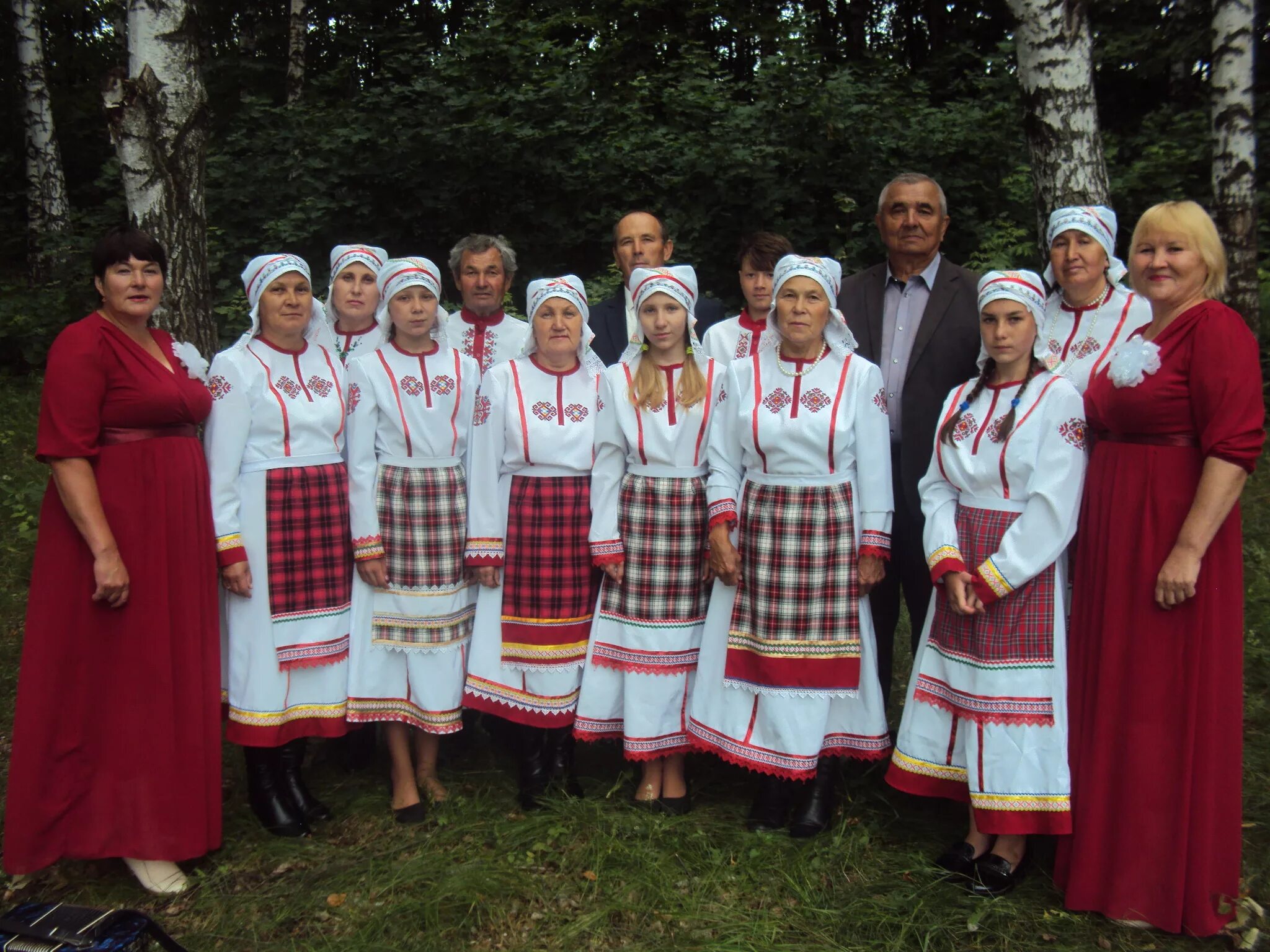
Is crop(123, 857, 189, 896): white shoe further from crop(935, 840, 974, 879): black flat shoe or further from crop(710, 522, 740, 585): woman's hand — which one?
crop(935, 840, 974, 879): black flat shoe

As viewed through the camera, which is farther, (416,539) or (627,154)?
(627,154)

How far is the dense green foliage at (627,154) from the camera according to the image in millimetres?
9352

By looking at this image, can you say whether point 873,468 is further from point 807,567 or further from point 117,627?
point 117,627

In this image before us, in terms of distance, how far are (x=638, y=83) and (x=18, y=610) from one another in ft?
23.1

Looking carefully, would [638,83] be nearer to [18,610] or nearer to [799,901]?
[18,610]

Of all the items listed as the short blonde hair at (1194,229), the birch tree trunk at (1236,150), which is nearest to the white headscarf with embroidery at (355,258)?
the short blonde hair at (1194,229)

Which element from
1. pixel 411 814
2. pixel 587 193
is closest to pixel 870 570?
pixel 411 814

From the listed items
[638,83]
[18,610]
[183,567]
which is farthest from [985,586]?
[638,83]

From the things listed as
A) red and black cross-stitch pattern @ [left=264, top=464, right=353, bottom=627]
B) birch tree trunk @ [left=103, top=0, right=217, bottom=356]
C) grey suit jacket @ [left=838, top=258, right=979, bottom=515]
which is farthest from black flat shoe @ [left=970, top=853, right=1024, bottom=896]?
birch tree trunk @ [left=103, top=0, right=217, bottom=356]

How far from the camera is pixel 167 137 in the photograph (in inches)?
192

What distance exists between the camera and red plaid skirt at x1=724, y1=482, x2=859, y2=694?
357 centimetres

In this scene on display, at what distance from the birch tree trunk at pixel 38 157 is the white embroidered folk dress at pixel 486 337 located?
7581 millimetres

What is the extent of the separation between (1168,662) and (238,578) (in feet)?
9.45

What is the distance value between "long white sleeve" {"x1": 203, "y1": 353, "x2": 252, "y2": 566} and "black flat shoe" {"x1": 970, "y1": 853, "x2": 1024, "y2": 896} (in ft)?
8.44
